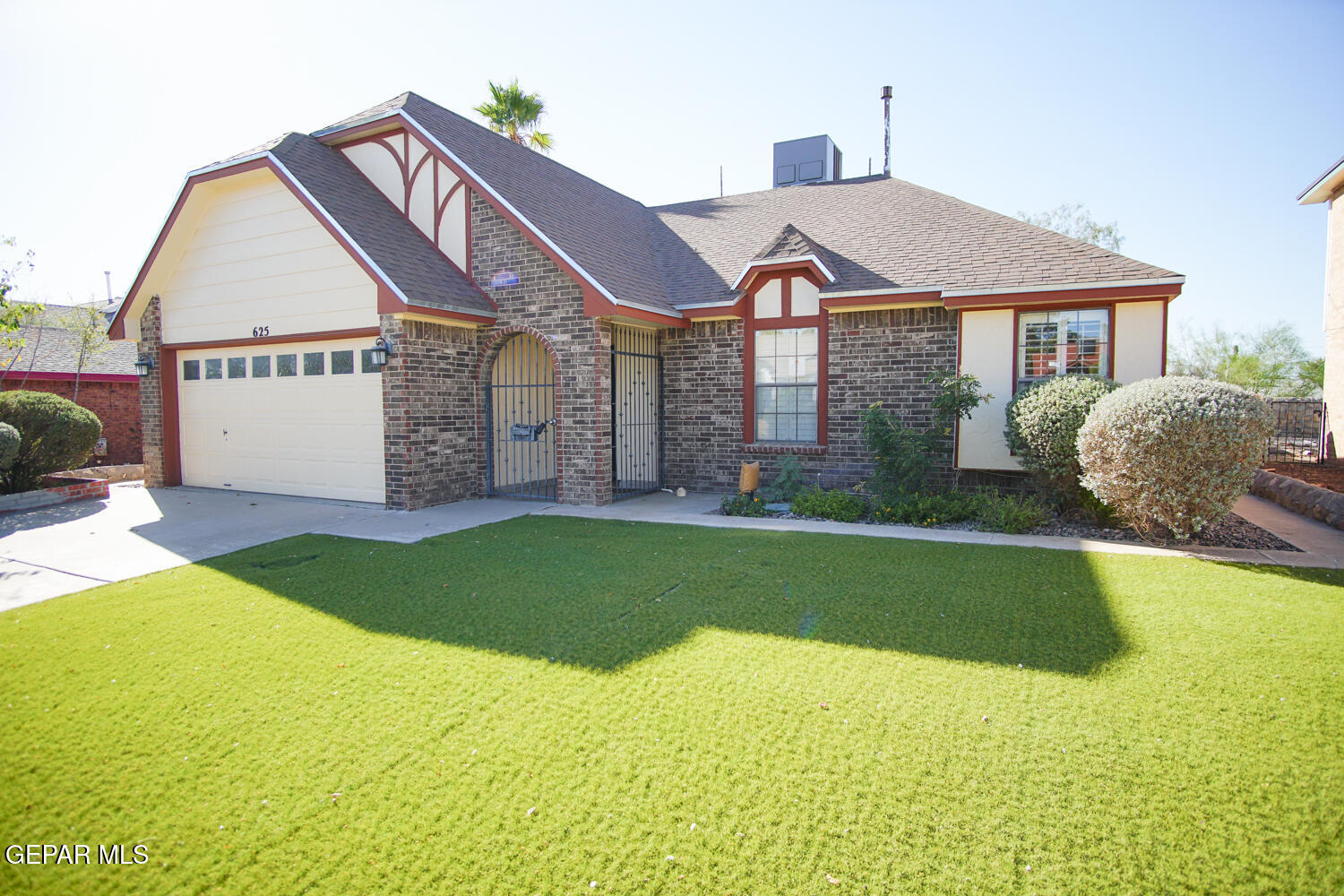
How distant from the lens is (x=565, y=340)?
1026cm

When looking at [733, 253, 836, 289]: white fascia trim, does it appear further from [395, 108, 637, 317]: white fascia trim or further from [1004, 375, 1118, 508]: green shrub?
[1004, 375, 1118, 508]: green shrub

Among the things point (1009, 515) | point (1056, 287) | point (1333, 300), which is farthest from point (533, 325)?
point (1333, 300)

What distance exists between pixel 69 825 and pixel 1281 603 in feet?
26.7

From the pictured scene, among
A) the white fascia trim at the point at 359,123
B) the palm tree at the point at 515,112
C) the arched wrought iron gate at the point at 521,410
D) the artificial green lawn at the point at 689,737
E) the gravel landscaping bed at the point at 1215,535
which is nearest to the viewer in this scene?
the artificial green lawn at the point at 689,737

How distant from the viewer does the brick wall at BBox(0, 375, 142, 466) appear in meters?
16.5

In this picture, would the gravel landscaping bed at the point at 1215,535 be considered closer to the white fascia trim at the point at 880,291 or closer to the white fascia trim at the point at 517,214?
the white fascia trim at the point at 880,291

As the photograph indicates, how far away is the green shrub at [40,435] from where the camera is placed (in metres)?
11.1

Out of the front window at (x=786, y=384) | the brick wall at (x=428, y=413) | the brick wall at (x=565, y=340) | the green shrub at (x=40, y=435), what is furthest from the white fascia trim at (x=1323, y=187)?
the green shrub at (x=40, y=435)

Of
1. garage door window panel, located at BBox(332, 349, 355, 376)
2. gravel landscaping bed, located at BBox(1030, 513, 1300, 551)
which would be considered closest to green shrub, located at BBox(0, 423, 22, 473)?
garage door window panel, located at BBox(332, 349, 355, 376)

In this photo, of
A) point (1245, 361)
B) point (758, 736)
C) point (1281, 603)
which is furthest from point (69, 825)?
point (1245, 361)

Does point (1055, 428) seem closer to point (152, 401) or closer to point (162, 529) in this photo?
point (162, 529)

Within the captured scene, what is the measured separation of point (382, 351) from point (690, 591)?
20.8ft

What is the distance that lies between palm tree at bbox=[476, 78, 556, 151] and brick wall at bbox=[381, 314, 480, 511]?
12.2 metres

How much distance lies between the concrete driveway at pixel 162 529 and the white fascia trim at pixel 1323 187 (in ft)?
53.4
